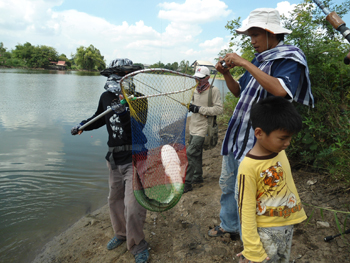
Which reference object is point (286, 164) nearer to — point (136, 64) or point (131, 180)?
point (131, 180)

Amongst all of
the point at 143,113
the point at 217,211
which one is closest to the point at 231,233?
the point at 217,211

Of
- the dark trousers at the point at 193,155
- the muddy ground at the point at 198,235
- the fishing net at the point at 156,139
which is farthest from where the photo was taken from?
the dark trousers at the point at 193,155

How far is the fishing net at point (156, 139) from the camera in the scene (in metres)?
2.25

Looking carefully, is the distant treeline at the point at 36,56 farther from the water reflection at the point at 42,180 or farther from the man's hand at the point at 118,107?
the man's hand at the point at 118,107

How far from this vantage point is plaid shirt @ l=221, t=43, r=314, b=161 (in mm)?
1748

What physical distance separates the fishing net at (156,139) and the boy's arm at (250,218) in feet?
2.82

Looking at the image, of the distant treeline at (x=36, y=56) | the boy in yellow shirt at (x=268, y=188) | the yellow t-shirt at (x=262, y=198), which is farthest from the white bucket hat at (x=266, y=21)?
the distant treeline at (x=36, y=56)

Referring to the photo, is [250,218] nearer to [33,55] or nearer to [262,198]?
[262,198]

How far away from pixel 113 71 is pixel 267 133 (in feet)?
5.98

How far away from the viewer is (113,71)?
2582 mm

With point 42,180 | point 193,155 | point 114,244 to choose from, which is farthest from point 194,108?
point 42,180

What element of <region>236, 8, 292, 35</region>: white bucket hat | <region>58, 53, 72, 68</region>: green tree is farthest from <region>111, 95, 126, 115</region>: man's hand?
<region>58, 53, 72, 68</region>: green tree

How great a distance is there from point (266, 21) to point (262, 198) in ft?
4.38

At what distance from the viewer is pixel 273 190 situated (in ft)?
4.69
